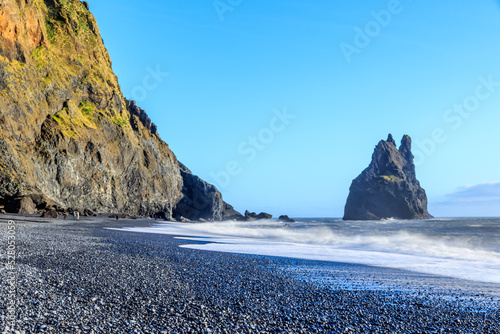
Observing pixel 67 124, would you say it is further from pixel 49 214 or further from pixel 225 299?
pixel 225 299

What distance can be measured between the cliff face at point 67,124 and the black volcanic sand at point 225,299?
3282cm

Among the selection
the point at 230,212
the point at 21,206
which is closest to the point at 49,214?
the point at 21,206

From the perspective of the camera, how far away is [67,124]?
49344 mm

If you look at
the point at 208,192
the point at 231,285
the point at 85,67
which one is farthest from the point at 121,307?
the point at 208,192

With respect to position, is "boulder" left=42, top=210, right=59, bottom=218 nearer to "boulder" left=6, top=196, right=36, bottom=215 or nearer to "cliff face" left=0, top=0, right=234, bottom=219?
"boulder" left=6, top=196, right=36, bottom=215

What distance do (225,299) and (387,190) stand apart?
157 m

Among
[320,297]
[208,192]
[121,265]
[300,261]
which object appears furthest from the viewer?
[208,192]

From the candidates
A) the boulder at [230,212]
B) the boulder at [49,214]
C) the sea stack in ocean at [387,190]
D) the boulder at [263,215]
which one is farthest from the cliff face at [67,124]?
the sea stack in ocean at [387,190]

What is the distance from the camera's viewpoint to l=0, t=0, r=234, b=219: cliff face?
1566 inches

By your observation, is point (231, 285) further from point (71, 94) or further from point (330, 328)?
point (71, 94)

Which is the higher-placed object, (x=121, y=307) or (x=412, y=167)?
(x=412, y=167)

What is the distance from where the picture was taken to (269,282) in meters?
9.19

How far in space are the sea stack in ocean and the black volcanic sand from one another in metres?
150

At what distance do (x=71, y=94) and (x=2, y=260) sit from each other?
52174 mm
